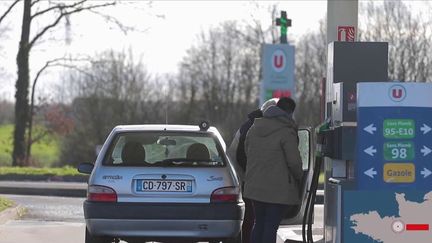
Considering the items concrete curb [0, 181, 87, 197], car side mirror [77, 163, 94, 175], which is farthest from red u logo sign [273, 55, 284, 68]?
car side mirror [77, 163, 94, 175]

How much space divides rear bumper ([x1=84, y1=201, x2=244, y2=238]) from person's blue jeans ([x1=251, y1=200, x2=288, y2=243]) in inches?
13.6

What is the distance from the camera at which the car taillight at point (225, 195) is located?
8.50 metres

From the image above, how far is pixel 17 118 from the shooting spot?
34.4 m

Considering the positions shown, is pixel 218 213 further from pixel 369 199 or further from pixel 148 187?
pixel 369 199

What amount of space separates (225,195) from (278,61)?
45.9 feet

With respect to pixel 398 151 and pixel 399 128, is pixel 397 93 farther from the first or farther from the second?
pixel 398 151

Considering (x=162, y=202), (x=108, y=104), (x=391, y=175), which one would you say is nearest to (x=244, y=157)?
(x=162, y=202)

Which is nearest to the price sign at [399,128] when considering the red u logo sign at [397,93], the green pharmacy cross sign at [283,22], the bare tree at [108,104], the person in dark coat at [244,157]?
the red u logo sign at [397,93]

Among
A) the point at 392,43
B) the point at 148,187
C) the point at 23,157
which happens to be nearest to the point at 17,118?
the point at 23,157

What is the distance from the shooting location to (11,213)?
46.1 feet

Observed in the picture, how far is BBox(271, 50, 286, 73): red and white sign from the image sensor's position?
22178 mm

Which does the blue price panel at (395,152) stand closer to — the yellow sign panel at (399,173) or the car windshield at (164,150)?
the yellow sign panel at (399,173)

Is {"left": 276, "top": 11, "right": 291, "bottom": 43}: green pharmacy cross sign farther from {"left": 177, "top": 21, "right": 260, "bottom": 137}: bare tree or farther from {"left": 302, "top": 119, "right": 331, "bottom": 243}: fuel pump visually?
{"left": 177, "top": 21, "right": 260, "bottom": 137}: bare tree

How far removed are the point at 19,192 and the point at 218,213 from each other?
13052mm
